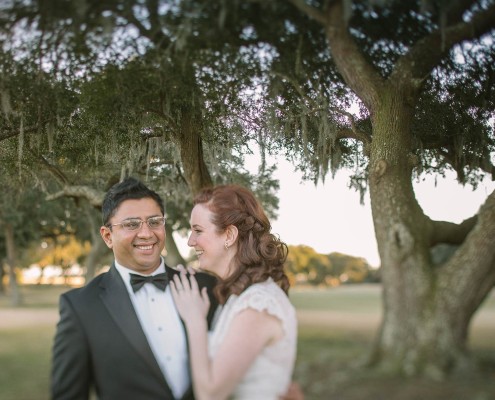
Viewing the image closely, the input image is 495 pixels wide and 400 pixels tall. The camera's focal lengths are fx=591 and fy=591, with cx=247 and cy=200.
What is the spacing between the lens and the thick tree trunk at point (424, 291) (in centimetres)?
444

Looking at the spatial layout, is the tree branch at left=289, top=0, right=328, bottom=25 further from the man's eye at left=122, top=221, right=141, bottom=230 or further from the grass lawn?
the grass lawn

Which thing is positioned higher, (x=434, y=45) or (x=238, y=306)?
(x=434, y=45)

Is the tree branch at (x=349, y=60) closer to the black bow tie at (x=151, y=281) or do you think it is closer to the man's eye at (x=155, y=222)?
the man's eye at (x=155, y=222)

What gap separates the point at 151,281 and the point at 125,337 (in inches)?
13.9

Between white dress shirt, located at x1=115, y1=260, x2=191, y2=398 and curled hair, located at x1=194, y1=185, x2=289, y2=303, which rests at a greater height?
curled hair, located at x1=194, y1=185, x2=289, y2=303

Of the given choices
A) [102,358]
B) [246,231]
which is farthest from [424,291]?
Result: [102,358]

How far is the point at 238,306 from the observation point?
2848mm

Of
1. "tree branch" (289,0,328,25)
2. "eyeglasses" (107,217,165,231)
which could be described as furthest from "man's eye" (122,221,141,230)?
"tree branch" (289,0,328,25)

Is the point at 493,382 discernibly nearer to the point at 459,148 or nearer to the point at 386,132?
the point at 386,132

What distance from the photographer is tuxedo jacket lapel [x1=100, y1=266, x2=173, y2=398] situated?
309 cm

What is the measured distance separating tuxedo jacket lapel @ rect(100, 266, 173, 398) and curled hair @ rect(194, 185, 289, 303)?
1.57 ft

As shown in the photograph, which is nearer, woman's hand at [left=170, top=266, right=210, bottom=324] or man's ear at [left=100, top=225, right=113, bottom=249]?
woman's hand at [left=170, top=266, right=210, bottom=324]

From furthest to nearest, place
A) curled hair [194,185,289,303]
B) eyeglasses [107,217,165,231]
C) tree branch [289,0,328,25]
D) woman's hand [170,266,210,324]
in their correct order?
1. tree branch [289,0,328,25]
2. eyeglasses [107,217,165,231]
3. curled hair [194,185,289,303]
4. woman's hand [170,266,210,324]

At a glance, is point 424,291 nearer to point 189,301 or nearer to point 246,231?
point 246,231
